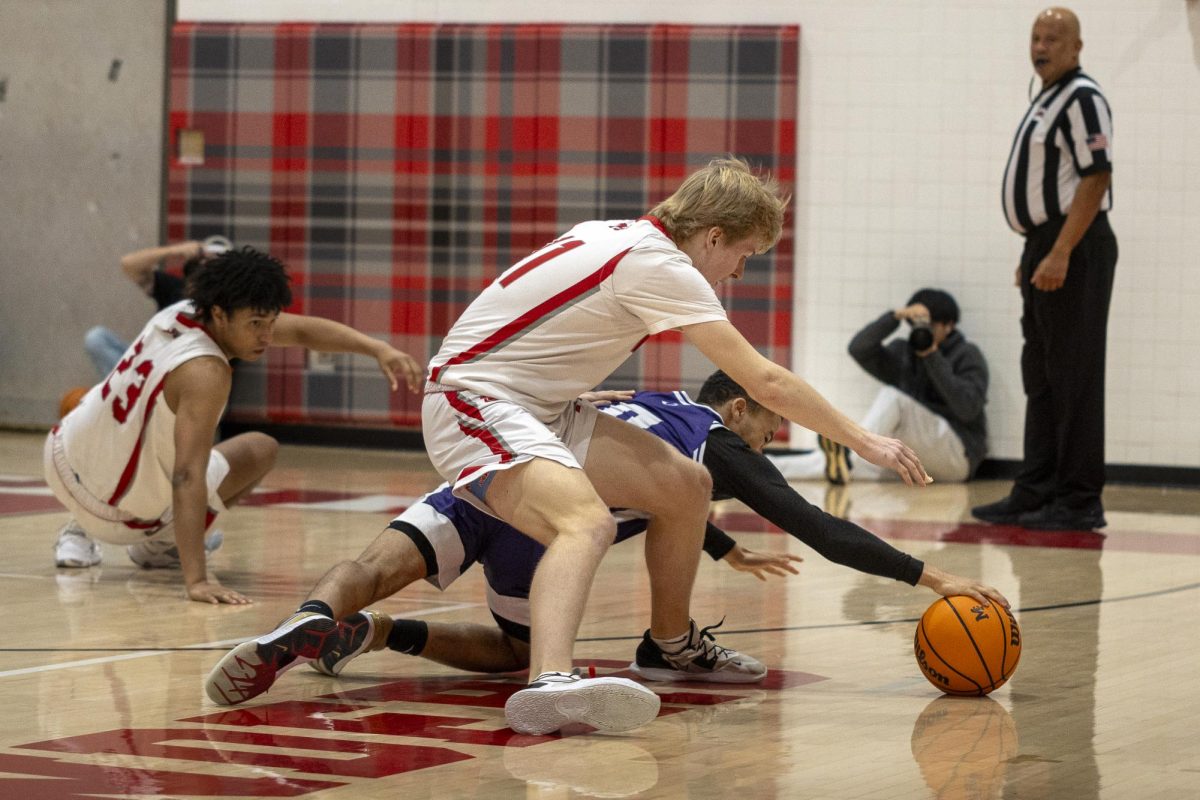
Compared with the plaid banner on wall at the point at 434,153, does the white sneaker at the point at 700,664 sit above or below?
below

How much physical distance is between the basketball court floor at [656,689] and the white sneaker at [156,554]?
0.36ft

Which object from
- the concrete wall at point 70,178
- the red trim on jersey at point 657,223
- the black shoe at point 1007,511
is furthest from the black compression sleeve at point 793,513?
the concrete wall at point 70,178

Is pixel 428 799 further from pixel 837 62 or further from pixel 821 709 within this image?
pixel 837 62

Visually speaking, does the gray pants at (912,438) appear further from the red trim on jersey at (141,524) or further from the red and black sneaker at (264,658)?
the red and black sneaker at (264,658)

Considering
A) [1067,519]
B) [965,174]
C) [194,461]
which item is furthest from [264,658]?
[965,174]

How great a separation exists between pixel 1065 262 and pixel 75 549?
4.01 metres

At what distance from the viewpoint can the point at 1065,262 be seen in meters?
7.34

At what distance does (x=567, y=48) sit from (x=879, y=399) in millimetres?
2732

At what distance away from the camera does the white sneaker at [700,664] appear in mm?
4027

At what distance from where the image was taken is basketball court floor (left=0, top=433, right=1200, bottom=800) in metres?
3.04

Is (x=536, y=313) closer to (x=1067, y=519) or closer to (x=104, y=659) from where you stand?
(x=104, y=659)

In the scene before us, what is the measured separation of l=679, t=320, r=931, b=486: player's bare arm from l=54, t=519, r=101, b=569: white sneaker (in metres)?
2.93

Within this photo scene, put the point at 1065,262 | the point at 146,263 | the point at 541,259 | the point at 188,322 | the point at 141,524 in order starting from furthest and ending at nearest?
the point at 146,263 < the point at 1065,262 < the point at 141,524 < the point at 188,322 < the point at 541,259

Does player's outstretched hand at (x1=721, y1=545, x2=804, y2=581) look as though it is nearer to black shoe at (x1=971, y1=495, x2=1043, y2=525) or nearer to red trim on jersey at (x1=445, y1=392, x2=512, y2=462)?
red trim on jersey at (x1=445, y1=392, x2=512, y2=462)
